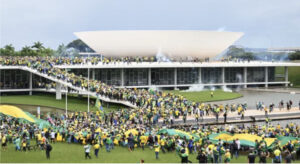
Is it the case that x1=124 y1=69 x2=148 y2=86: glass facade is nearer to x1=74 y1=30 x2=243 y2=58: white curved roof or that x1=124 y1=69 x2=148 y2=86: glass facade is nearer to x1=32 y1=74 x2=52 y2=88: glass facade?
x1=74 y1=30 x2=243 y2=58: white curved roof

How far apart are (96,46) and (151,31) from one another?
7319 millimetres

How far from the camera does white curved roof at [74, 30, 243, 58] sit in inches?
2076

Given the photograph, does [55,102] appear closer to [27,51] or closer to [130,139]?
[130,139]

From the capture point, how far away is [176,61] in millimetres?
52938

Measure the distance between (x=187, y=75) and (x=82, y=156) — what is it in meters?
37.1

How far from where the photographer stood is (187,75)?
54875 millimetres

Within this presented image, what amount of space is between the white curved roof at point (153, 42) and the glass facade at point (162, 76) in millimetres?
1934

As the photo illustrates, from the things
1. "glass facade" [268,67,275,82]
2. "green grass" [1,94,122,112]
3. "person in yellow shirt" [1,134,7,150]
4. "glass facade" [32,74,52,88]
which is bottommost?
"person in yellow shirt" [1,134,7,150]

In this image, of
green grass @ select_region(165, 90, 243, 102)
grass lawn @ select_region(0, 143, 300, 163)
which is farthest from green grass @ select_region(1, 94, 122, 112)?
grass lawn @ select_region(0, 143, 300, 163)

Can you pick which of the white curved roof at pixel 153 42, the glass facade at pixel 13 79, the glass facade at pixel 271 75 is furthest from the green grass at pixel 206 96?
the glass facade at pixel 13 79

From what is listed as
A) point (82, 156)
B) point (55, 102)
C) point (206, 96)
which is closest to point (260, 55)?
point (206, 96)

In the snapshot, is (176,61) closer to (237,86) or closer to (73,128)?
(237,86)

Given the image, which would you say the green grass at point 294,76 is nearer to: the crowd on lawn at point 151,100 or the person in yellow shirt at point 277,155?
the crowd on lawn at point 151,100

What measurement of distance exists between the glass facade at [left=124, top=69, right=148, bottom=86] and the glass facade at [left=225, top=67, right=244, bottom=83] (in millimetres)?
10507
